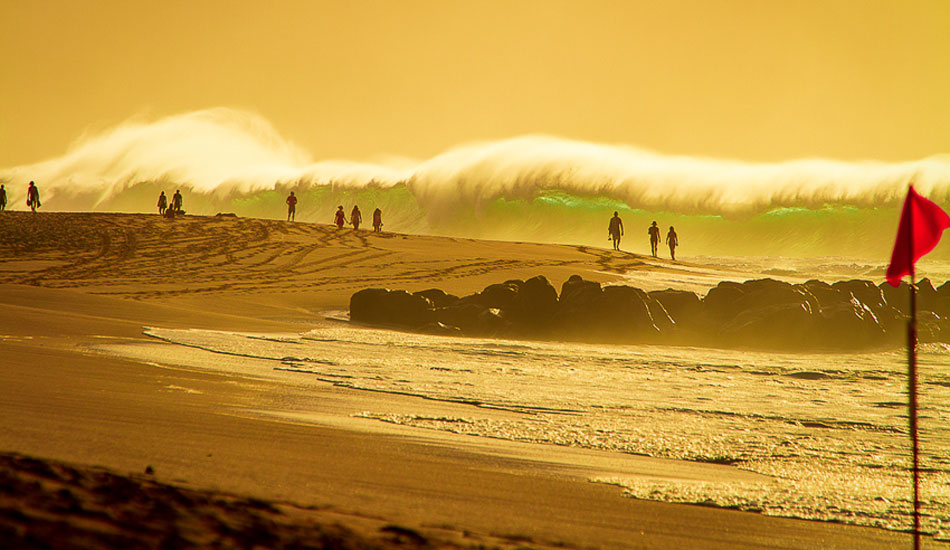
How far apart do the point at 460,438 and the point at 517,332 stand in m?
9.23

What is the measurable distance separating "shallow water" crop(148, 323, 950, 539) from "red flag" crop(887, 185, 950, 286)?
1.15 metres

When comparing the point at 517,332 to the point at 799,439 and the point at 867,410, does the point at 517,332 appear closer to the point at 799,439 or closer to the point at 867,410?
the point at 867,410

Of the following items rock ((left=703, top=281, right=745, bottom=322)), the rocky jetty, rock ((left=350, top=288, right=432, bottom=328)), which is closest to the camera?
the rocky jetty

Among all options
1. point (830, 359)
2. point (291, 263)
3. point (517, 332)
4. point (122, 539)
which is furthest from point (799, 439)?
point (291, 263)

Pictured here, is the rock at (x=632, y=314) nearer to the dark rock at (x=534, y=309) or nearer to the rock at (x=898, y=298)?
the dark rock at (x=534, y=309)

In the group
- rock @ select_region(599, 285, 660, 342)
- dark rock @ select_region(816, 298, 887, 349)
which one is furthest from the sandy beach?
dark rock @ select_region(816, 298, 887, 349)

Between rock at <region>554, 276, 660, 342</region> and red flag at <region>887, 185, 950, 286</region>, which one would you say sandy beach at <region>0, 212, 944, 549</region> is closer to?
red flag at <region>887, 185, 950, 286</region>

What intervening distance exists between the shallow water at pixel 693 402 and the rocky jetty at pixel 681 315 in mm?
1035

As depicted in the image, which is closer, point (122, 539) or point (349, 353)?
point (122, 539)

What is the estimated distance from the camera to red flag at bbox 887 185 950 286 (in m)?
3.99

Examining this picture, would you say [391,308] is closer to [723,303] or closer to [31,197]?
[723,303]

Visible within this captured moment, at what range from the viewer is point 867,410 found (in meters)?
7.53

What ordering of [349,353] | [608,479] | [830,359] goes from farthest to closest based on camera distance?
[830,359] → [349,353] → [608,479]

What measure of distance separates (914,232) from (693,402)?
3.74 m
